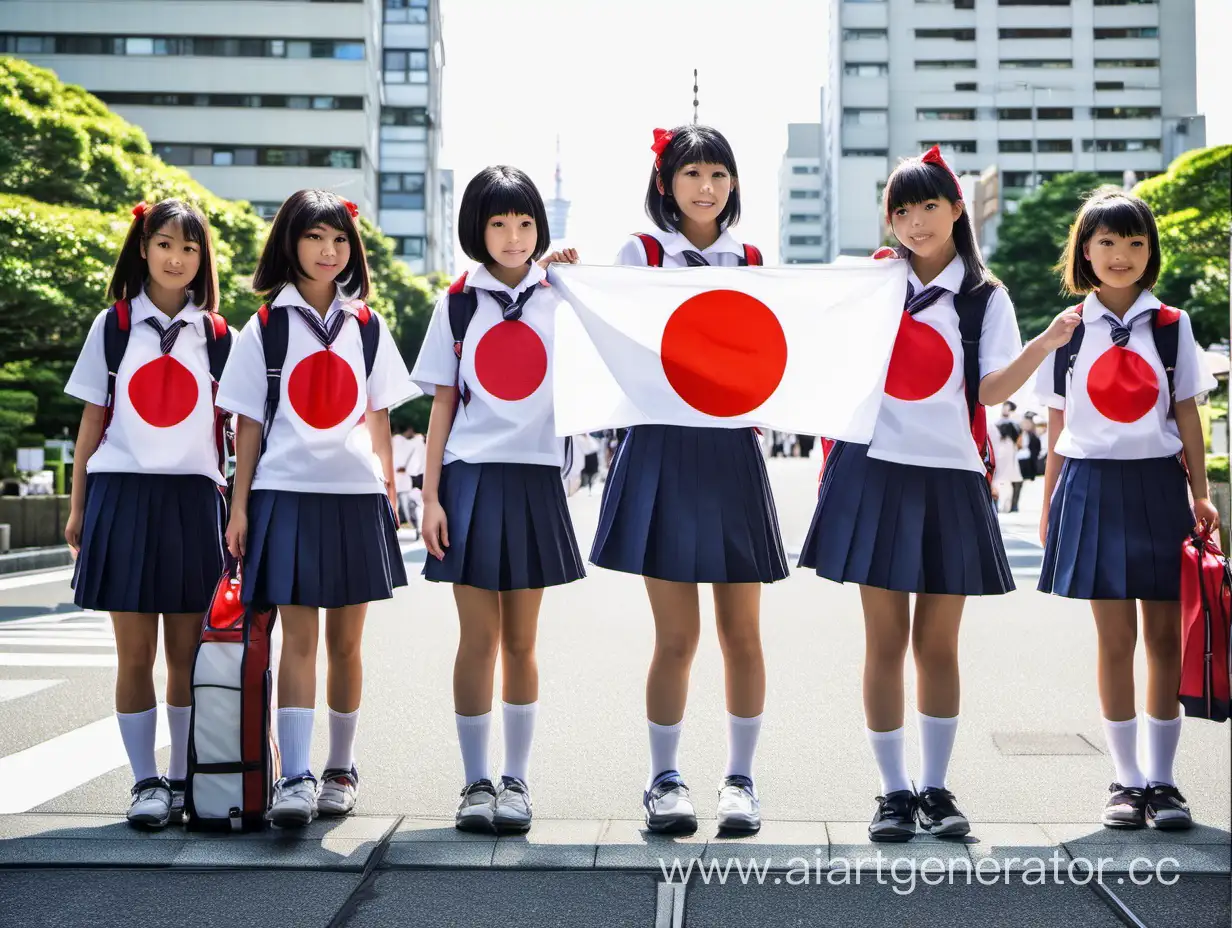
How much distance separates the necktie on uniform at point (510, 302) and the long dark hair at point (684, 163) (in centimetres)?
49

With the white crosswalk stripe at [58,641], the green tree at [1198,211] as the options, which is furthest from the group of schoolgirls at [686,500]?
the green tree at [1198,211]

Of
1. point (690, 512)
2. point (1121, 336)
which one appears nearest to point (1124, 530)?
point (1121, 336)

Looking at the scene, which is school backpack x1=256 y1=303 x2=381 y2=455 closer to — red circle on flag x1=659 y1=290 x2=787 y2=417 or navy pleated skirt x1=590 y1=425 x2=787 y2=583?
navy pleated skirt x1=590 y1=425 x2=787 y2=583

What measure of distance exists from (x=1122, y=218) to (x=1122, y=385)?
53 cm

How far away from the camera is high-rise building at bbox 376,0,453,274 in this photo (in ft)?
245

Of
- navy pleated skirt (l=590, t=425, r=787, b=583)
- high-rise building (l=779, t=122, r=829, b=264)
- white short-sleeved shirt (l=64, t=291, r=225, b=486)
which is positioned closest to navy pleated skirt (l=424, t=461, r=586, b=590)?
navy pleated skirt (l=590, t=425, r=787, b=583)

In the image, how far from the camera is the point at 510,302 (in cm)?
418

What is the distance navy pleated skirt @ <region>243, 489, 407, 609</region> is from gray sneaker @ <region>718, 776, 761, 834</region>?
4.05 ft

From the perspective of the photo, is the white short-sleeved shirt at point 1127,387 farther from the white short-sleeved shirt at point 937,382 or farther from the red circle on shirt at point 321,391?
the red circle on shirt at point 321,391

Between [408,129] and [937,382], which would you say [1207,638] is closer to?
[937,382]

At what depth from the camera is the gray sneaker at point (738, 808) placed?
13.2ft

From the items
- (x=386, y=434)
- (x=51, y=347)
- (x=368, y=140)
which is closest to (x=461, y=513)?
(x=386, y=434)

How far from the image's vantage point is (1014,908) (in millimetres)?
3350

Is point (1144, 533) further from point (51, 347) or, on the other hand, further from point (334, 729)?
point (51, 347)
